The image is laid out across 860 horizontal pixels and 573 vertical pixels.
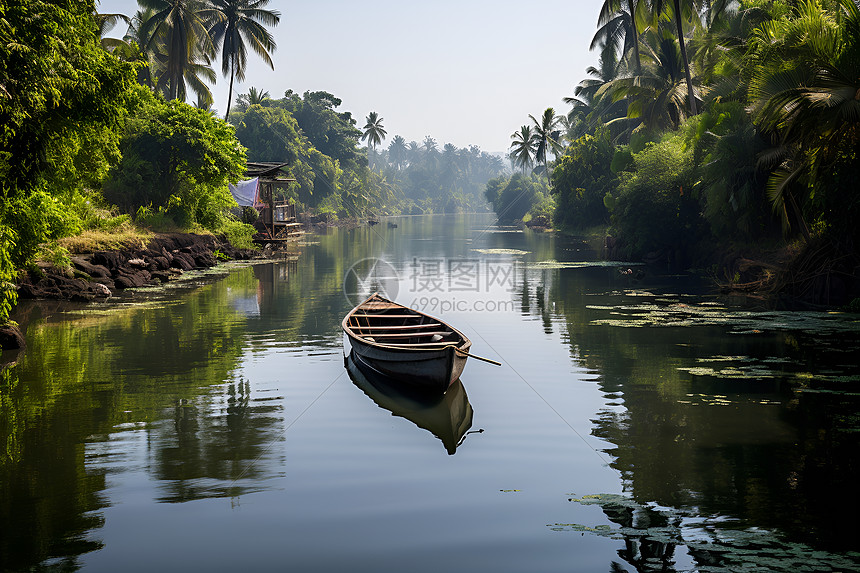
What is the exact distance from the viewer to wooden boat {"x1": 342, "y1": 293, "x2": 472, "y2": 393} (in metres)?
11.4

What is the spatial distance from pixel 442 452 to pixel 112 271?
65.9 feet

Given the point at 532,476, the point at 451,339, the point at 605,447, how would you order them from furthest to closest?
the point at 451,339
the point at 605,447
the point at 532,476

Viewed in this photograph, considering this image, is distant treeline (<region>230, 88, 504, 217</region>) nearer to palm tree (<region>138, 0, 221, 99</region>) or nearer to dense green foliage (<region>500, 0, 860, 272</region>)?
palm tree (<region>138, 0, 221, 99</region>)

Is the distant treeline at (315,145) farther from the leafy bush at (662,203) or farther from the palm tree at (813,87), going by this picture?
the palm tree at (813,87)

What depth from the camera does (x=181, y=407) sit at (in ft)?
37.3

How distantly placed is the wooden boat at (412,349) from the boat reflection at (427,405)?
21cm

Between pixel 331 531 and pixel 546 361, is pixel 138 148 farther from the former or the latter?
pixel 331 531

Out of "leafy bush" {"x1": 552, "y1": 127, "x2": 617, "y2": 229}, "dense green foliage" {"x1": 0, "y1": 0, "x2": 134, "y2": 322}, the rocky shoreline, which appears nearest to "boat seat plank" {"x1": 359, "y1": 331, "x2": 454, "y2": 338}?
"dense green foliage" {"x1": 0, "y1": 0, "x2": 134, "y2": 322}

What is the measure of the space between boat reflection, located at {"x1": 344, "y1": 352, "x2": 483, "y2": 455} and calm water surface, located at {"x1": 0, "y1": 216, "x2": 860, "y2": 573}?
6 centimetres

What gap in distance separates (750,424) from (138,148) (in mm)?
31775

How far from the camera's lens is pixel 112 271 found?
25859 millimetres

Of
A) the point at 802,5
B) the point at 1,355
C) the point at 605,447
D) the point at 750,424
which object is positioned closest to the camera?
the point at 605,447

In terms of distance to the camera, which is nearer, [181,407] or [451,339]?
[181,407]

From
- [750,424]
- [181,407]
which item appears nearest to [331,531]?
[181,407]
